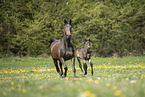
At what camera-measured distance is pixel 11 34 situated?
86.7ft

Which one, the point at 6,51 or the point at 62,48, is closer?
the point at 62,48

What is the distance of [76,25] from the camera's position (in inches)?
1125

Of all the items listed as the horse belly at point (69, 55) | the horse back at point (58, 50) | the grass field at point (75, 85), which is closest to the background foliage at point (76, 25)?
the grass field at point (75, 85)

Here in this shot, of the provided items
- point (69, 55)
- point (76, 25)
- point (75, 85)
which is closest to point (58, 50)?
point (69, 55)

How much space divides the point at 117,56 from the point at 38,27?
35.7 ft

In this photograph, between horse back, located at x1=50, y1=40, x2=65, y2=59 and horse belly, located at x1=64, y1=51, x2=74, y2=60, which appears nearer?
horse belly, located at x1=64, y1=51, x2=74, y2=60

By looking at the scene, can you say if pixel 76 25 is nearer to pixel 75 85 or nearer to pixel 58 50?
pixel 58 50

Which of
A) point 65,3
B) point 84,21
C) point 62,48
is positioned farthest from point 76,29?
point 62,48

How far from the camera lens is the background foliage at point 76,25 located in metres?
26.5

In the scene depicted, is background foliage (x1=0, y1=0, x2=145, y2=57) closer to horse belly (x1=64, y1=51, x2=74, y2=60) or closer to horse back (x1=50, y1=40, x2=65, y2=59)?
horse back (x1=50, y1=40, x2=65, y2=59)

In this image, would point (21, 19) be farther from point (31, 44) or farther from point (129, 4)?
point (129, 4)

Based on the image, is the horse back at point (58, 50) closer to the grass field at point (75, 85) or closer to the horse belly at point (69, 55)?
the horse belly at point (69, 55)

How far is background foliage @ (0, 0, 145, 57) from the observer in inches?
1043

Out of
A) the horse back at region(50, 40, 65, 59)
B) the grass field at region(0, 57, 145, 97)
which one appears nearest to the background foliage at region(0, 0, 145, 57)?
the grass field at region(0, 57, 145, 97)
